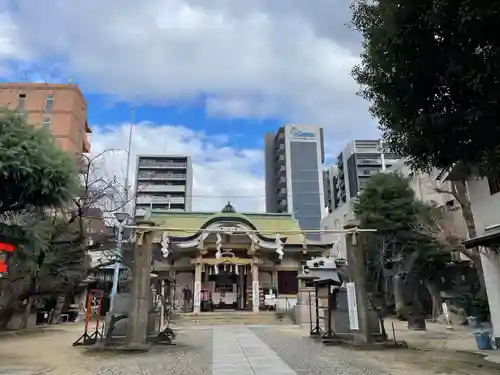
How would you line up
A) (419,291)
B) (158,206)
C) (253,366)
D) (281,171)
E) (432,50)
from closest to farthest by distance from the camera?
(432,50)
(253,366)
(419,291)
(158,206)
(281,171)

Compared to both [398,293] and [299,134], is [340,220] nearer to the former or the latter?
[398,293]

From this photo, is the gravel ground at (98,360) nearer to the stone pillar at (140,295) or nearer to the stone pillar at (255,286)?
the stone pillar at (140,295)

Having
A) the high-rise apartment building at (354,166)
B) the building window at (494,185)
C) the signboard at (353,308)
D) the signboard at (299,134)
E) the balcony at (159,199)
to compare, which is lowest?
the signboard at (353,308)

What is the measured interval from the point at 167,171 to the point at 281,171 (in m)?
19.6

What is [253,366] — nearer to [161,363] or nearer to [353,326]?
[161,363]

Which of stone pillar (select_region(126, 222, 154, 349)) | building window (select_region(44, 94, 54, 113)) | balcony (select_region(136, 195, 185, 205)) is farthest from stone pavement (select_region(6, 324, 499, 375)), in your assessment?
balcony (select_region(136, 195, 185, 205))

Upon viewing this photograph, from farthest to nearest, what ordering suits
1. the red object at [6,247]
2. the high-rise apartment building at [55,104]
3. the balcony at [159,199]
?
the balcony at [159,199] < the high-rise apartment building at [55,104] < the red object at [6,247]

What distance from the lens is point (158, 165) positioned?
70.0 m

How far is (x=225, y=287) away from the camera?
28.7 metres

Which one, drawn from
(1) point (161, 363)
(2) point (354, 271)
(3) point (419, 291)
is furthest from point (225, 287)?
(1) point (161, 363)

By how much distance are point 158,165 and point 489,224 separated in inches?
2463

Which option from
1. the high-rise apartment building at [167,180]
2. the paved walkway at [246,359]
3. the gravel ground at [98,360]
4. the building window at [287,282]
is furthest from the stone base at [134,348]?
the high-rise apartment building at [167,180]

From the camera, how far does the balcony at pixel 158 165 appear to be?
6944 cm

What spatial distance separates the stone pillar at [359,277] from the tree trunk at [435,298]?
13.8 m
